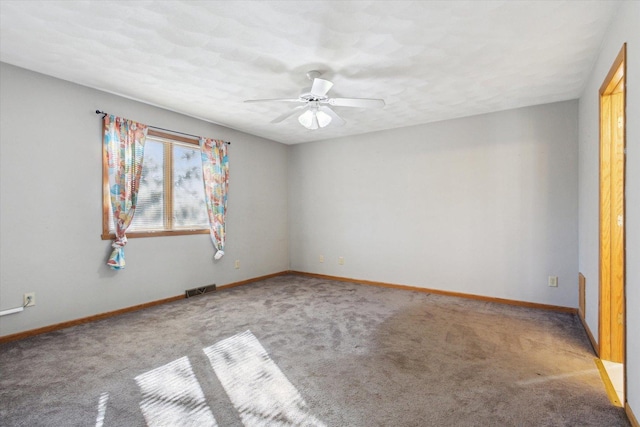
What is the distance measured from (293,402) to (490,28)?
2.81 metres

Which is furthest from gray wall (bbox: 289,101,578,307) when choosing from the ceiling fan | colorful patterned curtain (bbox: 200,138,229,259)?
the ceiling fan

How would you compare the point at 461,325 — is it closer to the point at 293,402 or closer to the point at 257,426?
the point at 293,402

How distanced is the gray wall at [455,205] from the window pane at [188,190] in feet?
6.36

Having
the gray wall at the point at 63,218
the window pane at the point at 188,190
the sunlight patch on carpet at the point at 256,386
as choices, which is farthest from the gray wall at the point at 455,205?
the sunlight patch on carpet at the point at 256,386

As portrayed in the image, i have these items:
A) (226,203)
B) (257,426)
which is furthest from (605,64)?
(226,203)

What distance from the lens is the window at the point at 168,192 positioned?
149 inches

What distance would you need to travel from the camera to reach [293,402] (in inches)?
75.4

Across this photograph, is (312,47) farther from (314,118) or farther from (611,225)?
(611,225)

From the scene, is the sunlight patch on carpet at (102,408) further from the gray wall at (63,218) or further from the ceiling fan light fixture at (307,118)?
the ceiling fan light fixture at (307,118)

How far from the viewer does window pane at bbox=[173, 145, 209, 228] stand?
4203 mm

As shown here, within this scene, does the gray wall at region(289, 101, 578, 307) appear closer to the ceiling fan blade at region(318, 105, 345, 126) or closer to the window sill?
the ceiling fan blade at region(318, 105, 345, 126)

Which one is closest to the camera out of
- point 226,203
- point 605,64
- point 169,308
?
point 605,64

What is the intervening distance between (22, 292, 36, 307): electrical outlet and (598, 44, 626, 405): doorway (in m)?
4.85

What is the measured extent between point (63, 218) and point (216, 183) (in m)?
1.81
